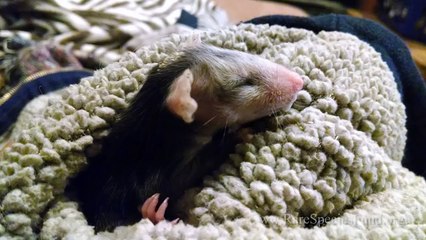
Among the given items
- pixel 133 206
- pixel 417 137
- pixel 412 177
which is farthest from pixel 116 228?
pixel 417 137

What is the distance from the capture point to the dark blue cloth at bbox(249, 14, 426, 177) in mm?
1024

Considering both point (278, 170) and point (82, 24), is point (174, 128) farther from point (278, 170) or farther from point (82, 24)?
point (82, 24)

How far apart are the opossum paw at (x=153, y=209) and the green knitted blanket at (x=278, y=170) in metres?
0.03

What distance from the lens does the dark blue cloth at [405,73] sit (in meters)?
1.02

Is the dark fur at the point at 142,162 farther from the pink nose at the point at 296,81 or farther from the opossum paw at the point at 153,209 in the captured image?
the pink nose at the point at 296,81

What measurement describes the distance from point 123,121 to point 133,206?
13 centimetres

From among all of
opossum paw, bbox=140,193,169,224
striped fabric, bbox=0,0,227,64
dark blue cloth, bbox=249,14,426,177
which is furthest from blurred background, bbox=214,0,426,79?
opossum paw, bbox=140,193,169,224

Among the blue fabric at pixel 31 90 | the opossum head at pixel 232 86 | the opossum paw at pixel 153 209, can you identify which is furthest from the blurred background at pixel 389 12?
the opossum paw at pixel 153 209

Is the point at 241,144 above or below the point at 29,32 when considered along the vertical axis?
above

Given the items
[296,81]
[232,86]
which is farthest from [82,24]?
[296,81]

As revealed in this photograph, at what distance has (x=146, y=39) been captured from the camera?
4.19ft

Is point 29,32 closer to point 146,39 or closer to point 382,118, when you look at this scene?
point 146,39

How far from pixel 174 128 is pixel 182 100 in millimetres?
60

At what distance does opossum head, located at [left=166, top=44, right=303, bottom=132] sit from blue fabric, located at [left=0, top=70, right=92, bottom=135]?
315 millimetres
